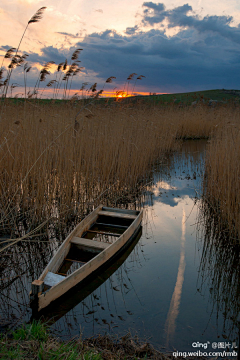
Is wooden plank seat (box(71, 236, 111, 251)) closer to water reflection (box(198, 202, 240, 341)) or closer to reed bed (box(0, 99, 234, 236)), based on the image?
reed bed (box(0, 99, 234, 236))

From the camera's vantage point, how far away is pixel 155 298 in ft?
9.25

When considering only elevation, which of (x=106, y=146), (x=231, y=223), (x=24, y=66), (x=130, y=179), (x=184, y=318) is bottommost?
(x=184, y=318)

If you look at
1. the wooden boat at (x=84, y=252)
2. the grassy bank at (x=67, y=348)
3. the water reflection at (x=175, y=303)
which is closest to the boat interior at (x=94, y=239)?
the wooden boat at (x=84, y=252)

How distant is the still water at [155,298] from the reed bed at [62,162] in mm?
1193

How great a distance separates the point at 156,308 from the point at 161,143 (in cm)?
779

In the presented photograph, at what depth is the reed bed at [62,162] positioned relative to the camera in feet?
12.4

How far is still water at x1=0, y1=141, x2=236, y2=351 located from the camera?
2332 millimetres

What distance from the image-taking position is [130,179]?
6.13 metres

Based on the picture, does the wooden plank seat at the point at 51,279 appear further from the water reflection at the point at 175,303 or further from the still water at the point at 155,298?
the water reflection at the point at 175,303

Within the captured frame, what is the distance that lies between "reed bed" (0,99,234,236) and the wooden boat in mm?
414

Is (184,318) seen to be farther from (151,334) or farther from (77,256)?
(77,256)

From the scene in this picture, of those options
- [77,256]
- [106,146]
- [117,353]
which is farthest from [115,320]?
[106,146]

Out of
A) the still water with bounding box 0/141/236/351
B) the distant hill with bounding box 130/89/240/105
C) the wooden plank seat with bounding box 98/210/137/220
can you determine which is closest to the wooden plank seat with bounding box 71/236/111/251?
the still water with bounding box 0/141/236/351

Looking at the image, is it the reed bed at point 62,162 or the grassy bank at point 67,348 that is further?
the reed bed at point 62,162
